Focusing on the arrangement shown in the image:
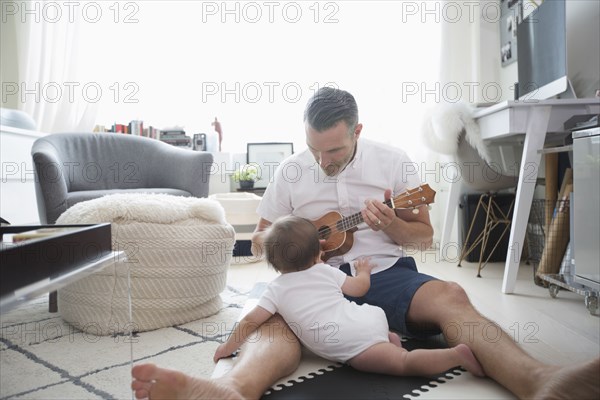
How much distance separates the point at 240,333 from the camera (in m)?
1.21

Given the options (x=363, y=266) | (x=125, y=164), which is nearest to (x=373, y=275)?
(x=363, y=266)

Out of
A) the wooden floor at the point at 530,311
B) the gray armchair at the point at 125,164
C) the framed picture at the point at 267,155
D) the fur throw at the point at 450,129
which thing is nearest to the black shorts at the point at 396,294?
the wooden floor at the point at 530,311

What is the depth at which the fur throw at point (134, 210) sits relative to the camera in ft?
5.16

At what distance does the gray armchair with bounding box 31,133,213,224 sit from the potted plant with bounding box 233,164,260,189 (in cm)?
101

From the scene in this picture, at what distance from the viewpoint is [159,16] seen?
4070mm

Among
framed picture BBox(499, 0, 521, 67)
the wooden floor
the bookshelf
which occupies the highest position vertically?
framed picture BBox(499, 0, 521, 67)

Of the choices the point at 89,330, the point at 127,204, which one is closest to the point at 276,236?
the point at 127,204

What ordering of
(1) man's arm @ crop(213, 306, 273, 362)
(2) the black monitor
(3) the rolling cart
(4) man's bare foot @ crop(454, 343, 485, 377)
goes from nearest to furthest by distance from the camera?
(4) man's bare foot @ crop(454, 343, 485, 377) → (1) man's arm @ crop(213, 306, 273, 362) → (3) the rolling cart → (2) the black monitor

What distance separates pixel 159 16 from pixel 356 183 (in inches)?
127

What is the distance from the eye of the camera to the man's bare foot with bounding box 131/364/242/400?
82 cm

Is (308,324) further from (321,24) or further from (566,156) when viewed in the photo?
(321,24)

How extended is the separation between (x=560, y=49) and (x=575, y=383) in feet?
6.78

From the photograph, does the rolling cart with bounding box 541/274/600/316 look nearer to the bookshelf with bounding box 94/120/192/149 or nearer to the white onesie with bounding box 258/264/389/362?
the white onesie with bounding box 258/264/389/362

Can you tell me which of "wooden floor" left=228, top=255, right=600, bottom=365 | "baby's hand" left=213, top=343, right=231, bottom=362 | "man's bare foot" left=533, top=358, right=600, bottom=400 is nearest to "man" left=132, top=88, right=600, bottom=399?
"man's bare foot" left=533, top=358, right=600, bottom=400
